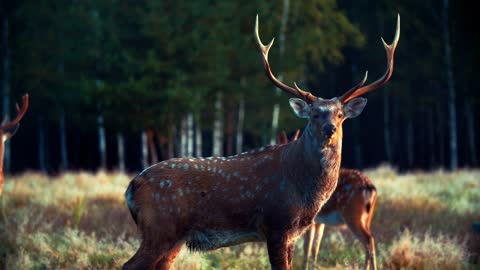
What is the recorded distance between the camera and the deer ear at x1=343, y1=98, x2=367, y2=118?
580cm

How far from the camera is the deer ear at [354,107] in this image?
19.0ft

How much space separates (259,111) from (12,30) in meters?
9.75

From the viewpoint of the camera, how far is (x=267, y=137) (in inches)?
869

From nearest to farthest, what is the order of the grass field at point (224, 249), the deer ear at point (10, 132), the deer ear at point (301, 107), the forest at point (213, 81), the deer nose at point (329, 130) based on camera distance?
the deer nose at point (329, 130) → the deer ear at point (301, 107) → the grass field at point (224, 249) → the deer ear at point (10, 132) → the forest at point (213, 81)

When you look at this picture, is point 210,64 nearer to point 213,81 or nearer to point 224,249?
point 213,81

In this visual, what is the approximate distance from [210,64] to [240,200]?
541 inches

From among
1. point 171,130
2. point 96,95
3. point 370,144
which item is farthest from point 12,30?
point 370,144

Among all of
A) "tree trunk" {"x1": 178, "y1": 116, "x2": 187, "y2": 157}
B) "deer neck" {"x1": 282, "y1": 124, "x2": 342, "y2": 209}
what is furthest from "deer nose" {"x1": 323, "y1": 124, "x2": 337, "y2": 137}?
"tree trunk" {"x1": 178, "y1": 116, "x2": 187, "y2": 157}

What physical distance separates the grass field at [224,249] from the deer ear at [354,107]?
1865 millimetres

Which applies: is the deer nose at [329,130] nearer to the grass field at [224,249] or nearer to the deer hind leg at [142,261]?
the deer hind leg at [142,261]

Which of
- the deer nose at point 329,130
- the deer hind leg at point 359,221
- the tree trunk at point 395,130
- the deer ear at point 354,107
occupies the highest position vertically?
the deer ear at point 354,107

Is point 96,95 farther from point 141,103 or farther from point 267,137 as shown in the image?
point 267,137

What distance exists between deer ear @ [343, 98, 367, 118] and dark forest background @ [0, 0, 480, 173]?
12.3 m

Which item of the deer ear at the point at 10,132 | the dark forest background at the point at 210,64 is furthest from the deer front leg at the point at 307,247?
the dark forest background at the point at 210,64
